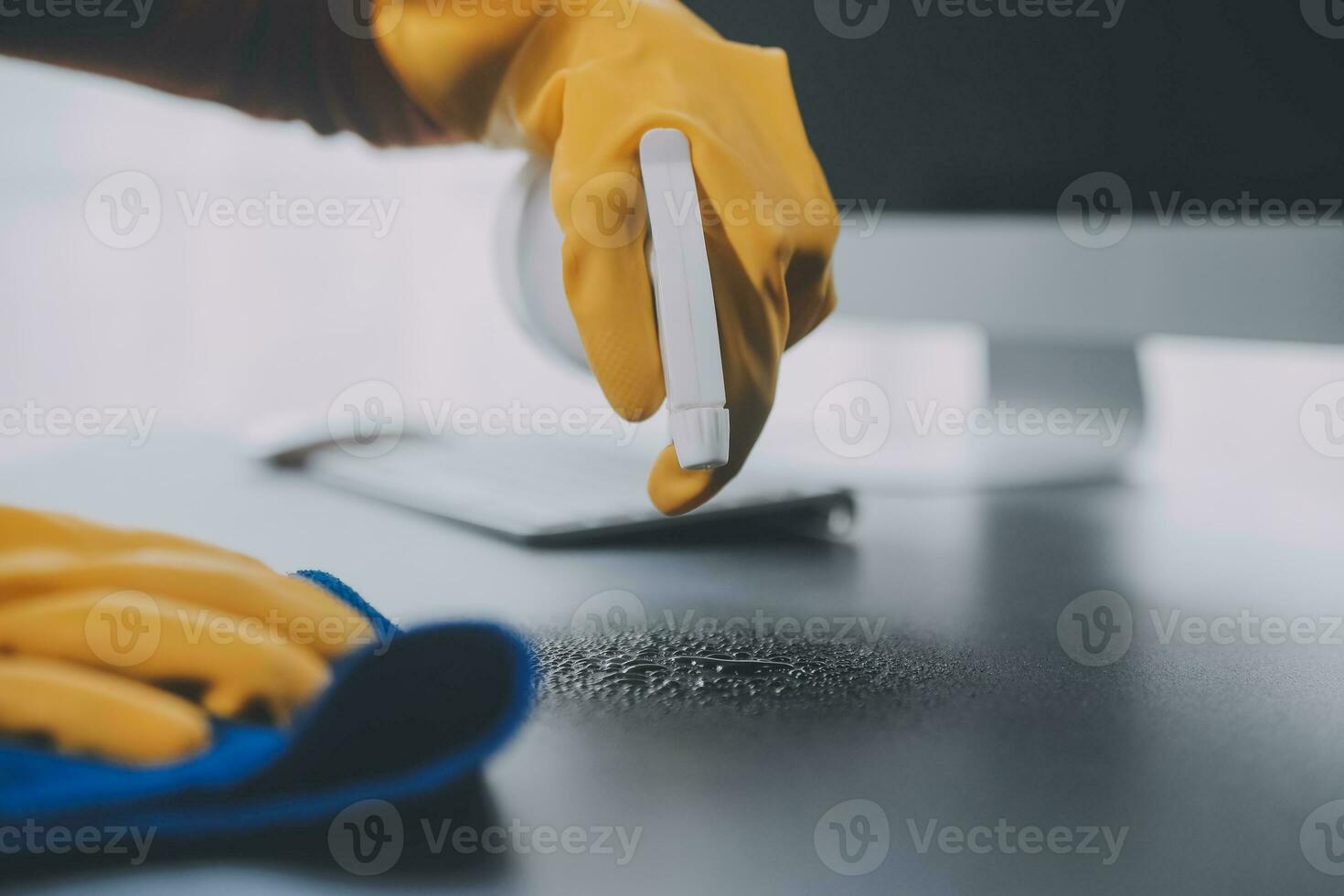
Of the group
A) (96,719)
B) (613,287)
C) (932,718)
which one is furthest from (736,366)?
(96,719)

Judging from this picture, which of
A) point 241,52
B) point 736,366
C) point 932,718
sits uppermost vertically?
point 241,52

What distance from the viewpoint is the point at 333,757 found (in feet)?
0.96

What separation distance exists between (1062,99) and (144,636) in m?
0.63

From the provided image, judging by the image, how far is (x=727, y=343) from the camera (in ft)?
1.59

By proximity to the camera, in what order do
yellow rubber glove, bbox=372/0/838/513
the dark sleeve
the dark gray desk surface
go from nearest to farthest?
1. the dark gray desk surface
2. yellow rubber glove, bbox=372/0/838/513
3. the dark sleeve

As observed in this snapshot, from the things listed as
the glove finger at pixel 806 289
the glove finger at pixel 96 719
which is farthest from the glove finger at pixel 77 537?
the glove finger at pixel 806 289

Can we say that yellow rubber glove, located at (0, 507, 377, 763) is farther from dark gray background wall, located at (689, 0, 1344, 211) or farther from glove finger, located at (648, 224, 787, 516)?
dark gray background wall, located at (689, 0, 1344, 211)

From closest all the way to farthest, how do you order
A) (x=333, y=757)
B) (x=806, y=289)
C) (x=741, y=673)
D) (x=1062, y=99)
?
(x=333, y=757)
(x=741, y=673)
(x=806, y=289)
(x=1062, y=99)

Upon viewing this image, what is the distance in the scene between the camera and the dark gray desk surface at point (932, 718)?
0.26 m

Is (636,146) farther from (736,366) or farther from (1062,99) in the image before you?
(1062,99)

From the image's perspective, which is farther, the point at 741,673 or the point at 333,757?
the point at 741,673

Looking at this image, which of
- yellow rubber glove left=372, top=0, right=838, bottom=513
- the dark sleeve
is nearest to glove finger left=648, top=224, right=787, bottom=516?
yellow rubber glove left=372, top=0, right=838, bottom=513

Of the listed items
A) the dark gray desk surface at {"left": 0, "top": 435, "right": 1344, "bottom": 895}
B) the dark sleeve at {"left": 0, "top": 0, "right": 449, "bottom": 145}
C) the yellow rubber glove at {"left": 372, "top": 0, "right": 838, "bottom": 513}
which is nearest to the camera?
the dark gray desk surface at {"left": 0, "top": 435, "right": 1344, "bottom": 895}

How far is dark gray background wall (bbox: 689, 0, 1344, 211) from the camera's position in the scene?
24.7 inches
